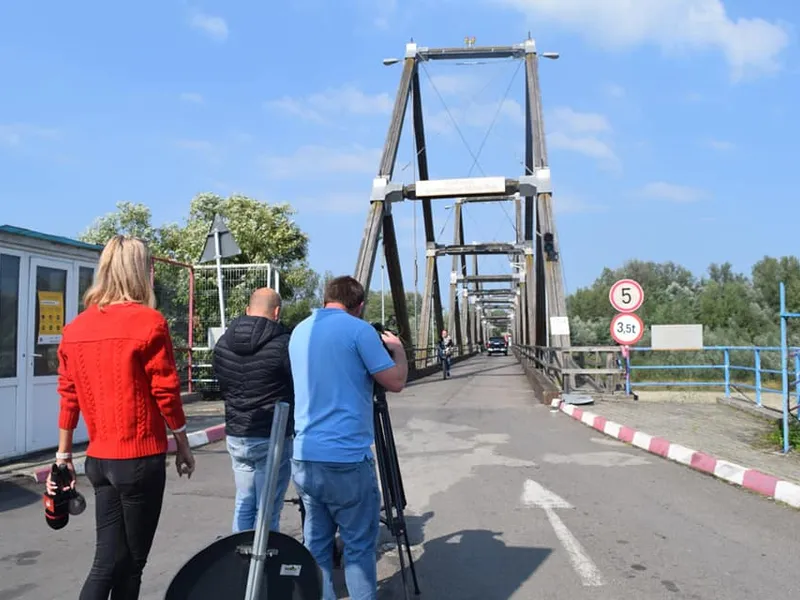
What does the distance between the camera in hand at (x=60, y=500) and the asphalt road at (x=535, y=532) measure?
1.21m

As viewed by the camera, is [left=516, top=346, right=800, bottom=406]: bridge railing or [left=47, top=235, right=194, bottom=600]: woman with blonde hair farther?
[left=516, top=346, right=800, bottom=406]: bridge railing

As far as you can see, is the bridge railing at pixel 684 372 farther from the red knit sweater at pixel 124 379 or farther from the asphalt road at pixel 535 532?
the red knit sweater at pixel 124 379

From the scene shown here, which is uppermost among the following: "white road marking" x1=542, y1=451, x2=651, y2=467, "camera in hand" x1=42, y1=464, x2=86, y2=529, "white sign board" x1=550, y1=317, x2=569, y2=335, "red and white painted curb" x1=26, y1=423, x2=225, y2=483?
"white sign board" x1=550, y1=317, x2=569, y2=335

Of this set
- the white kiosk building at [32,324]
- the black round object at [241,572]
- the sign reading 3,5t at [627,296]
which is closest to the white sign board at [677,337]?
the sign reading 3,5t at [627,296]

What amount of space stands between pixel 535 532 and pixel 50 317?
19.7 ft

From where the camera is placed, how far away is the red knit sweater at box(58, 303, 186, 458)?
2.76m

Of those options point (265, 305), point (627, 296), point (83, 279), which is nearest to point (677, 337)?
point (627, 296)

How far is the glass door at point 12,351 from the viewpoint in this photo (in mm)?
7609

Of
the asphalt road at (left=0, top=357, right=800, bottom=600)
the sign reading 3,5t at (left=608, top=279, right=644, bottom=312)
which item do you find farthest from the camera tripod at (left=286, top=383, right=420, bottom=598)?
the sign reading 3,5t at (left=608, top=279, right=644, bottom=312)

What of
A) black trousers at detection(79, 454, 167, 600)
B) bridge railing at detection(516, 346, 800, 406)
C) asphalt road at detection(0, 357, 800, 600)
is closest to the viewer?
black trousers at detection(79, 454, 167, 600)

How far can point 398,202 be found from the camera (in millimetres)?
23125

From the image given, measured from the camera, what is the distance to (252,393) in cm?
365

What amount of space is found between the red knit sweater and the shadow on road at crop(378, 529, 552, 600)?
177 centimetres

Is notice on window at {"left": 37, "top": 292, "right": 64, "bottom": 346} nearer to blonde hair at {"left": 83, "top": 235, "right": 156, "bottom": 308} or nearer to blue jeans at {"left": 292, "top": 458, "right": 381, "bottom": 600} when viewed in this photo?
blonde hair at {"left": 83, "top": 235, "right": 156, "bottom": 308}
